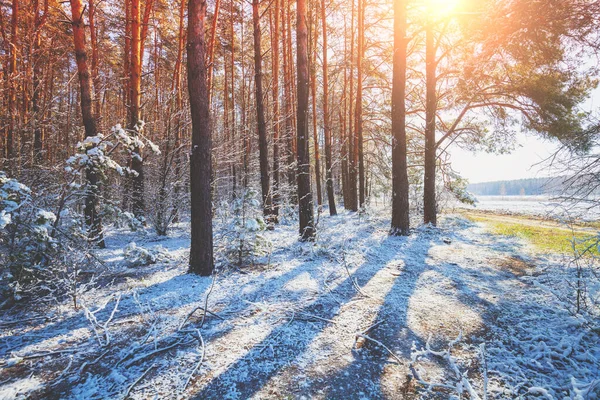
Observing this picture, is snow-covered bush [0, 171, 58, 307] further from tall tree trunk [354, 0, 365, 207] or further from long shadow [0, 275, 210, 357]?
tall tree trunk [354, 0, 365, 207]

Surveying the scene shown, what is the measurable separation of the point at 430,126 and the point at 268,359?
8.58 meters

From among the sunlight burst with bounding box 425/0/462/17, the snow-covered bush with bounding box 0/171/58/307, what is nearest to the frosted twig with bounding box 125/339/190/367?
the snow-covered bush with bounding box 0/171/58/307

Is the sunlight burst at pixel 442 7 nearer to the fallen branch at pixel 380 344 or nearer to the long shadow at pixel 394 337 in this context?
the long shadow at pixel 394 337

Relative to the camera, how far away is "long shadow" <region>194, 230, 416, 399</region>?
1.91m

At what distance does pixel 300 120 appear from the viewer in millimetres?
6219

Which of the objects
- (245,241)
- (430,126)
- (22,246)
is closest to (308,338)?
(245,241)

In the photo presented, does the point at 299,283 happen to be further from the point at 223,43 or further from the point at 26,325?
the point at 223,43

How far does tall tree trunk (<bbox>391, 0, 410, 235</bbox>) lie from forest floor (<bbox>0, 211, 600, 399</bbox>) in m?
2.71

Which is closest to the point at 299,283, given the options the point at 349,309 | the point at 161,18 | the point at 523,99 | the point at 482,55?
the point at 349,309

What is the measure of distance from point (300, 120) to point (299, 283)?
3.84m

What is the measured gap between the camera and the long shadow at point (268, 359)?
1.91 meters

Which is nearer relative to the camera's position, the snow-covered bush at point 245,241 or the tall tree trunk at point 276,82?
the snow-covered bush at point 245,241

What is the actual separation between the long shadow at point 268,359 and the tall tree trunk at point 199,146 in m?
1.98

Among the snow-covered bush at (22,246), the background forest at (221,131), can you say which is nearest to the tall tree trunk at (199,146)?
the background forest at (221,131)
